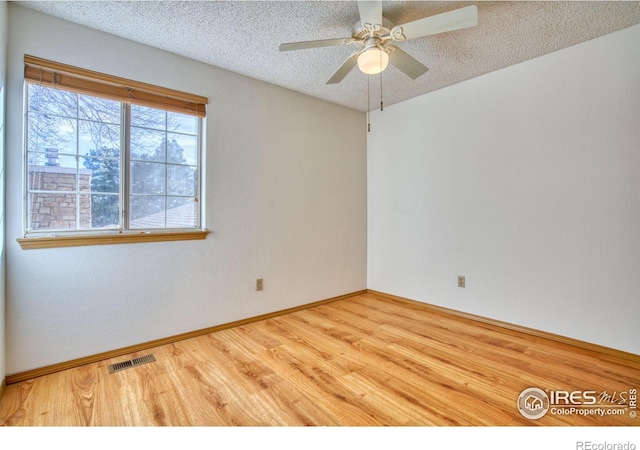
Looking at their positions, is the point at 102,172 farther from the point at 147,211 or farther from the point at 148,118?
the point at 148,118

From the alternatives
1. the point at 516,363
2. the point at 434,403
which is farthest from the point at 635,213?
the point at 434,403

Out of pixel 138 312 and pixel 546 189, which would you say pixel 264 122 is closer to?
pixel 138 312

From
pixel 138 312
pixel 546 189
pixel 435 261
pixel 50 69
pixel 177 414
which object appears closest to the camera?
pixel 177 414

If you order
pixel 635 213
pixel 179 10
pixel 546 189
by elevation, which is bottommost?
pixel 635 213

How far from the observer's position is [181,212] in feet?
8.84

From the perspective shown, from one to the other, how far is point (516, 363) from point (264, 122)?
296 centimetres

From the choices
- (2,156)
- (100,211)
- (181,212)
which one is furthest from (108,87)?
(181,212)

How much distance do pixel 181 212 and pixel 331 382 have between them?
1839 mm

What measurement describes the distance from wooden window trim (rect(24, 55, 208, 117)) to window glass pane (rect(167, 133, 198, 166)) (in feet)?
0.70

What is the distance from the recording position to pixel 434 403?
1743 mm

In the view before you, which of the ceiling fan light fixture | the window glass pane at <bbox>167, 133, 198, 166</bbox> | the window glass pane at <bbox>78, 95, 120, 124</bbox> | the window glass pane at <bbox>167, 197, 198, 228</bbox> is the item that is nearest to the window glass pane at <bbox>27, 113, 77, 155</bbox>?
the window glass pane at <bbox>78, 95, 120, 124</bbox>

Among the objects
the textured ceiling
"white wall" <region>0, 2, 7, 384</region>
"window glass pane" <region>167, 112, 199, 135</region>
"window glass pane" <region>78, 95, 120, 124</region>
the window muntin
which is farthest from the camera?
"window glass pane" <region>167, 112, 199, 135</region>

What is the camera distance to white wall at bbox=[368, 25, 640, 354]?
229cm

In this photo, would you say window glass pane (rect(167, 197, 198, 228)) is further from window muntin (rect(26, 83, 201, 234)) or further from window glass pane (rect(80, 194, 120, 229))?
window glass pane (rect(80, 194, 120, 229))
